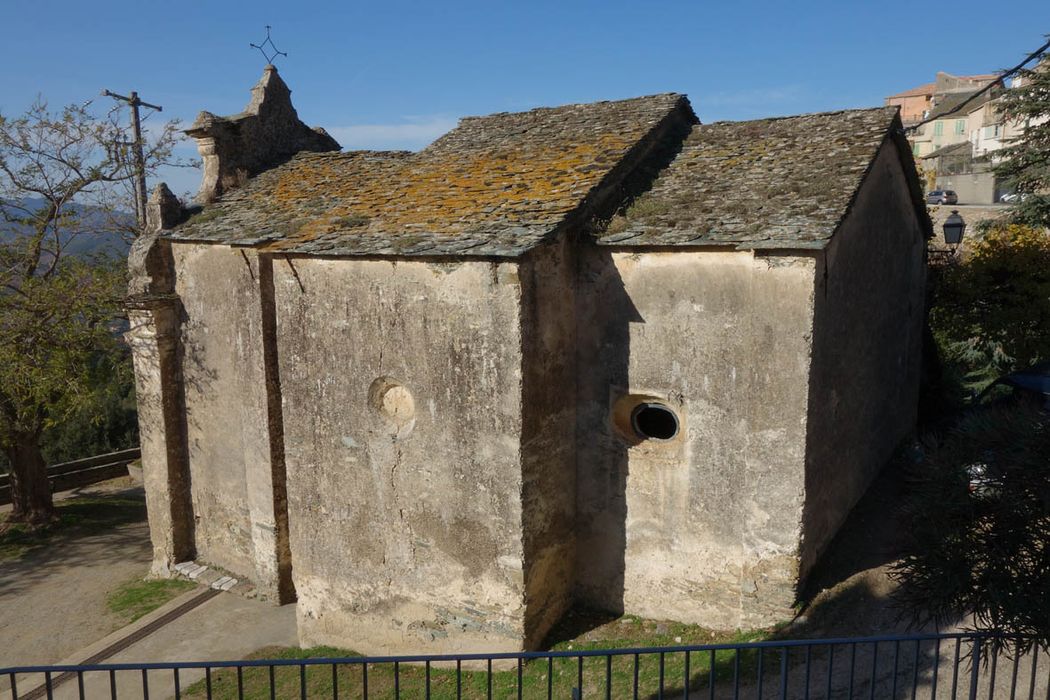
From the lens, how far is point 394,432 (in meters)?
9.63

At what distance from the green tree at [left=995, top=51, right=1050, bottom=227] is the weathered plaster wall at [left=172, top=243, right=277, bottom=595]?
52.8 ft

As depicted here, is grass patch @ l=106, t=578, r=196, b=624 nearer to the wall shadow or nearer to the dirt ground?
the dirt ground

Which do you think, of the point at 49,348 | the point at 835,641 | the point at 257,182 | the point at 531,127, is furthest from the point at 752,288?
the point at 49,348

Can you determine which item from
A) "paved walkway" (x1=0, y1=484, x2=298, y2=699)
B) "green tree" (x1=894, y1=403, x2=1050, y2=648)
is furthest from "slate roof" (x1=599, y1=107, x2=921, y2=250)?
"paved walkway" (x1=0, y1=484, x2=298, y2=699)

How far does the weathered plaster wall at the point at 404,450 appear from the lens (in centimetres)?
886

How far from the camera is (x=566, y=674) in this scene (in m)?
9.11

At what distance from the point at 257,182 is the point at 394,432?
721cm

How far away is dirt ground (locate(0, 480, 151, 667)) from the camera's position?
12.3m

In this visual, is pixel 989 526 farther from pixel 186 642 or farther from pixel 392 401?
pixel 186 642

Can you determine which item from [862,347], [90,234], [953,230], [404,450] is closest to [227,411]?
[404,450]

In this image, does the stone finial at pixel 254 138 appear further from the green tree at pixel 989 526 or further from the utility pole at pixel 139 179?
the green tree at pixel 989 526

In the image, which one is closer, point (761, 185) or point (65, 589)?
point (761, 185)

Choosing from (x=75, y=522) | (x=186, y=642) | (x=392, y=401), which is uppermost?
(x=392, y=401)

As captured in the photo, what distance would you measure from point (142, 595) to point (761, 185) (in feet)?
40.3
